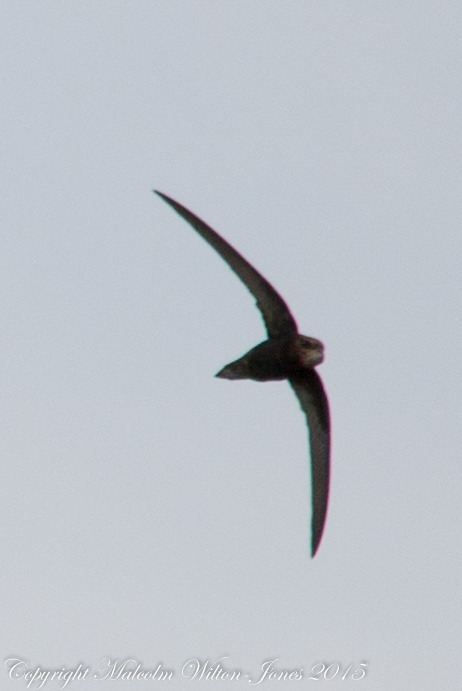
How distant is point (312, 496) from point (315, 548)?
67 cm

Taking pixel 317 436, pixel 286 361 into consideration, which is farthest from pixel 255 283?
pixel 317 436

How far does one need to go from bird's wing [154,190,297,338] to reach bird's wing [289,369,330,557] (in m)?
0.87

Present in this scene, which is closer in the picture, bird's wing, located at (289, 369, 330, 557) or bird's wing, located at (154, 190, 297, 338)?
bird's wing, located at (154, 190, 297, 338)

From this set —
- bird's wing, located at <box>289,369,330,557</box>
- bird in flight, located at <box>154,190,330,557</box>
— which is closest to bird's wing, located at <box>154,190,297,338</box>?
bird in flight, located at <box>154,190,330,557</box>

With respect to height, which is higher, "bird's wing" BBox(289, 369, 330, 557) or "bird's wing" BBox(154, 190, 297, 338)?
"bird's wing" BBox(154, 190, 297, 338)

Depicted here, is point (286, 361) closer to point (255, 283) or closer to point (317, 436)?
point (255, 283)

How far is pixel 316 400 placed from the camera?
66.4ft

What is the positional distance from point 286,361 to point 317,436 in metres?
1.34

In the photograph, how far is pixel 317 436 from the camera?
2039 cm

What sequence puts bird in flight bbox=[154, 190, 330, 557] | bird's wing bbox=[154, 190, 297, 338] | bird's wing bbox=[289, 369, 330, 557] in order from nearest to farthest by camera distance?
bird's wing bbox=[154, 190, 297, 338], bird in flight bbox=[154, 190, 330, 557], bird's wing bbox=[289, 369, 330, 557]

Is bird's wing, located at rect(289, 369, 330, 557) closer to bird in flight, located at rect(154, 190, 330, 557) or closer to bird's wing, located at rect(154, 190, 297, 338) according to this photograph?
bird in flight, located at rect(154, 190, 330, 557)

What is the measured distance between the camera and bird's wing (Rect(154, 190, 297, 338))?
18.8 m

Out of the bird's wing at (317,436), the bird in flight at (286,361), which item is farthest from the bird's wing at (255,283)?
the bird's wing at (317,436)

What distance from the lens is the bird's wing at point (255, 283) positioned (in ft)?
61.6
